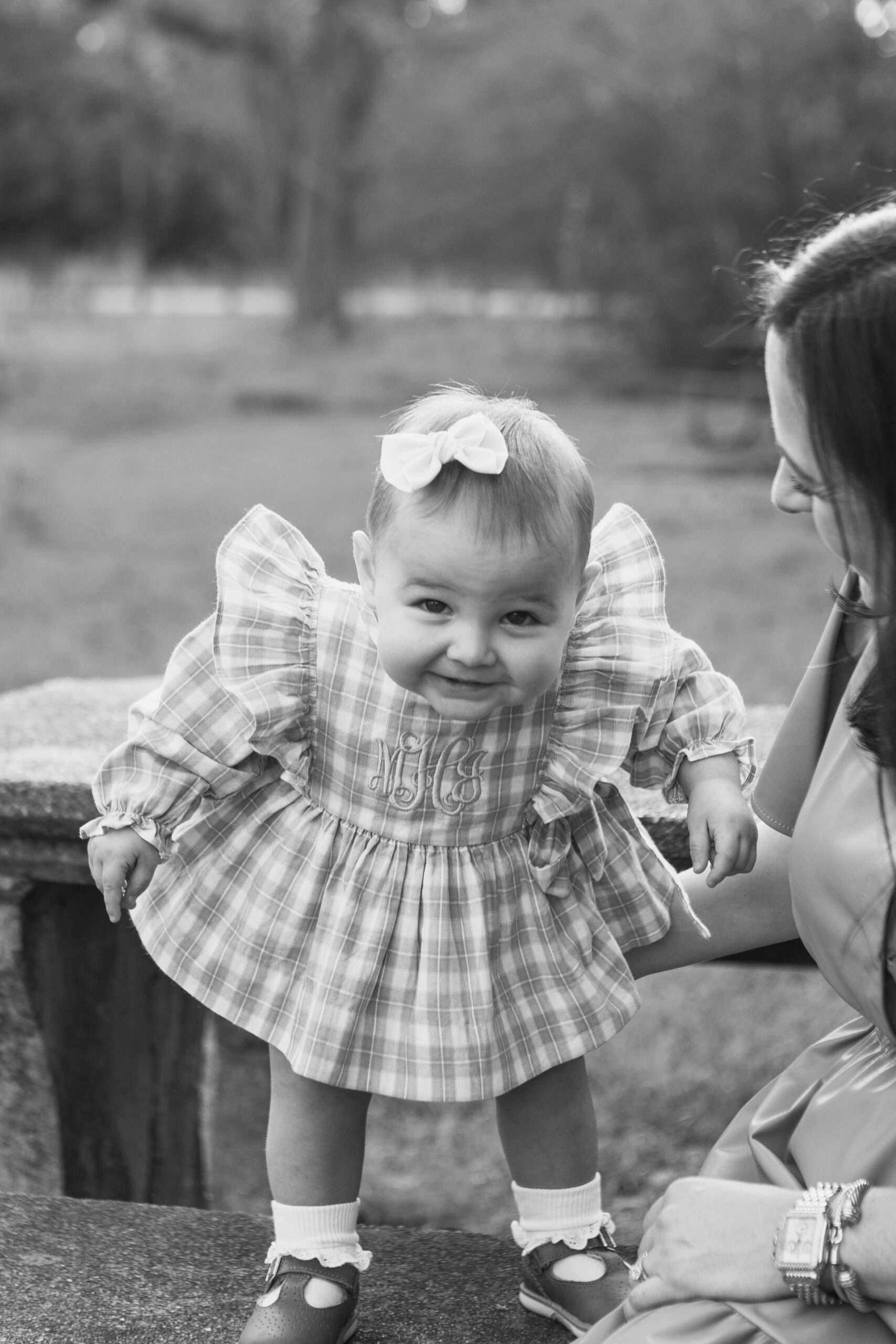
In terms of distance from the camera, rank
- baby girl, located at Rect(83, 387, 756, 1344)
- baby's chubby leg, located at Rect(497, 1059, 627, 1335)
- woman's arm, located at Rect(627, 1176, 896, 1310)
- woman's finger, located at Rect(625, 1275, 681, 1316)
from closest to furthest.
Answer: woman's arm, located at Rect(627, 1176, 896, 1310) → woman's finger, located at Rect(625, 1275, 681, 1316) → baby girl, located at Rect(83, 387, 756, 1344) → baby's chubby leg, located at Rect(497, 1059, 627, 1335)

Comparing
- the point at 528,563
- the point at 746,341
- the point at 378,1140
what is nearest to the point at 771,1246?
the point at 528,563

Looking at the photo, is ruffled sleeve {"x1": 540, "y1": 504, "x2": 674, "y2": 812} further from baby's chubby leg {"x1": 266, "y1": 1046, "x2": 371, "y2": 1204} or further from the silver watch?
the silver watch

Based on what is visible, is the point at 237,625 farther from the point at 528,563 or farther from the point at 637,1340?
the point at 637,1340

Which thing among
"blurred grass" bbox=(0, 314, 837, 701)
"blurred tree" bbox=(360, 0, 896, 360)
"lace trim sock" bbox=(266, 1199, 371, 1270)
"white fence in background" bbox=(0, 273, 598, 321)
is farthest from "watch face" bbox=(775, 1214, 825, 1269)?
"white fence in background" bbox=(0, 273, 598, 321)

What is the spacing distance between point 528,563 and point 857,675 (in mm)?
346

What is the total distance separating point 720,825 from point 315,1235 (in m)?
0.65

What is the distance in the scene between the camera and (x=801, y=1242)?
54.3 inches

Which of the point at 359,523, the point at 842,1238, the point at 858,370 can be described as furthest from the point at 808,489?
the point at 359,523

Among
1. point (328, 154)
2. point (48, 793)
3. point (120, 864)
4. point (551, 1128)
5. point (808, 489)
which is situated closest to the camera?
point (808, 489)

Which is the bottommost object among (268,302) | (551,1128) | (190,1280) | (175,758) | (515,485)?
(190,1280)

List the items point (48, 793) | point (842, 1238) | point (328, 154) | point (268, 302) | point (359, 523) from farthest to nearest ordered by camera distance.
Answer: point (268, 302), point (328, 154), point (359, 523), point (48, 793), point (842, 1238)

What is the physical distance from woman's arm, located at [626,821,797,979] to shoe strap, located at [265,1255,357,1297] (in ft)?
1.57

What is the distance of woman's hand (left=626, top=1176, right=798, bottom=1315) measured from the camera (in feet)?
4.65

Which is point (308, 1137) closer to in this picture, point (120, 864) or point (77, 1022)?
point (120, 864)
